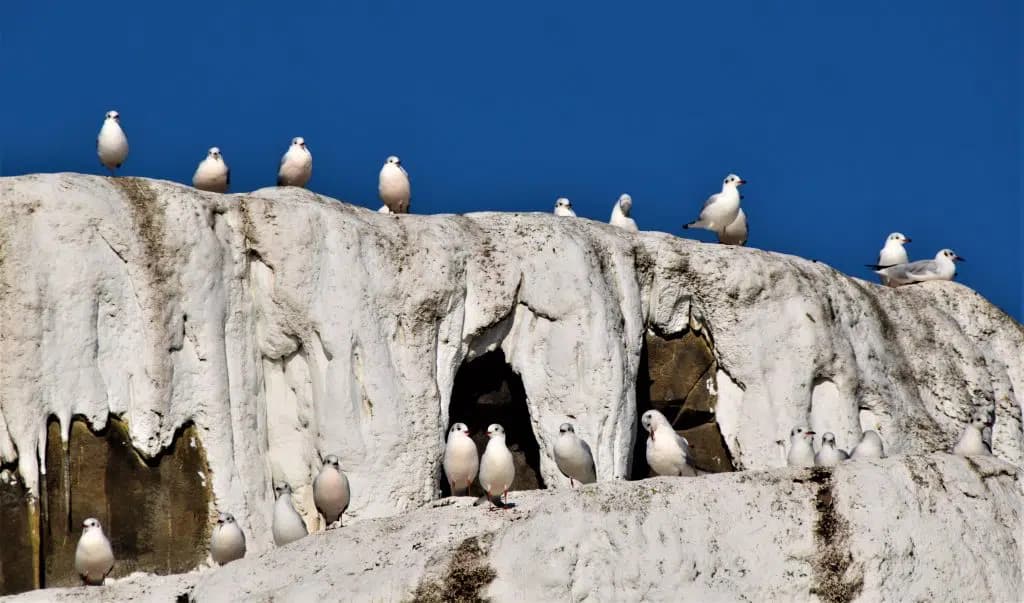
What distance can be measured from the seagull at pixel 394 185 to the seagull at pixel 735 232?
4.78 m

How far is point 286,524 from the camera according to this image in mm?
22531

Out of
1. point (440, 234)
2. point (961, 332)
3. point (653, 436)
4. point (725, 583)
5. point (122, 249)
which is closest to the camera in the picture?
point (725, 583)

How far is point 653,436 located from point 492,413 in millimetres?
5122

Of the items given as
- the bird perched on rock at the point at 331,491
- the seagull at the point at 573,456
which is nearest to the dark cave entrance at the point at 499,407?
the bird perched on rock at the point at 331,491

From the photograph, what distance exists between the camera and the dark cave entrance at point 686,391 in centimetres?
2867

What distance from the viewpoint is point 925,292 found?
106 ft

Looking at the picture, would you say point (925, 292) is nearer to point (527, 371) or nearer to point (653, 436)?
point (527, 371)

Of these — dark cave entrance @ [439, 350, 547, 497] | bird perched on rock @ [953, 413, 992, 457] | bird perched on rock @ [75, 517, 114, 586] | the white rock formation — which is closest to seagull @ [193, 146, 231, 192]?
the white rock formation

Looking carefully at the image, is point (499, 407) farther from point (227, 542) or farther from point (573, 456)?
point (227, 542)

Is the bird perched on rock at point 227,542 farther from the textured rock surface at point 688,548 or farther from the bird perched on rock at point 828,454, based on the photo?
the bird perched on rock at point 828,454

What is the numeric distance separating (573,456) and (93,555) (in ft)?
16.8

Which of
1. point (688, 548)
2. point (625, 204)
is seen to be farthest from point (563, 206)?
point (688, 548)

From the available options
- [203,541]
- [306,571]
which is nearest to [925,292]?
[203,541]

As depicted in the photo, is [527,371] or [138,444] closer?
[138,444]
